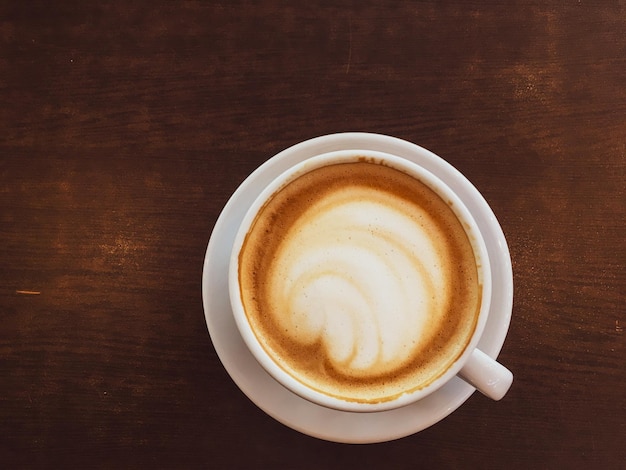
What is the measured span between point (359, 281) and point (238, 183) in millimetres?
295

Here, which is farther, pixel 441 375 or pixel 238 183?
pixel 238 183

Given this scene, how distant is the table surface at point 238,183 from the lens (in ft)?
3.53

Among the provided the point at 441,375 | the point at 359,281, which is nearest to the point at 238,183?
the point at 359,281

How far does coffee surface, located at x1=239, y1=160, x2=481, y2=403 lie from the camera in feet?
2.99

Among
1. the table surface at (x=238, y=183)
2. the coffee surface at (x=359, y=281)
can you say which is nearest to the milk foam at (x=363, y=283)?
the coffee surface at (x=359, y=281)

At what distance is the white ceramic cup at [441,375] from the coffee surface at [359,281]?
0.02 metres

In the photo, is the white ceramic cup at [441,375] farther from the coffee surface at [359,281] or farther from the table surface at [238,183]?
the table surface at [238,183]

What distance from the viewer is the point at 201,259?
108cm

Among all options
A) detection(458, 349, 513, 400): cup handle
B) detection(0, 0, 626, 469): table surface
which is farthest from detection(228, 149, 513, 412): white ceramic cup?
detection(0, 0, 626, 469): table surface

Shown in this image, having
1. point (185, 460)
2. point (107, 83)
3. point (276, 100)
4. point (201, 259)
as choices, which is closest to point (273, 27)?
point (276, 100)

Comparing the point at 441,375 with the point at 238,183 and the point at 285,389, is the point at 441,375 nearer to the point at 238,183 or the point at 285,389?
the point at 285,389

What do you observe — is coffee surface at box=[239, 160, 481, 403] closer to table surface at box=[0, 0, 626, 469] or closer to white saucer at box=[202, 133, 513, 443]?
white saucer at box=[202, 133, 513, 443]

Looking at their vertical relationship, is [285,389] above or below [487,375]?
below

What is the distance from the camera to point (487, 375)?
2.94 ft
